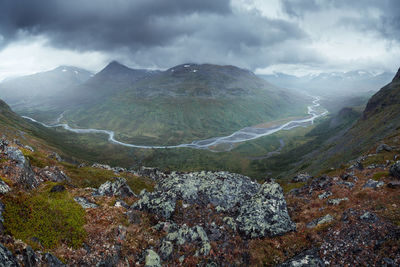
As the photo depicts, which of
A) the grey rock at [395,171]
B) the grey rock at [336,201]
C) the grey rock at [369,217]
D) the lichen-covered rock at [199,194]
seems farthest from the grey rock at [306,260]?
the grey rock at [395,171]

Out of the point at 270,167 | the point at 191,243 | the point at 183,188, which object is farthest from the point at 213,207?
the point at 270,167

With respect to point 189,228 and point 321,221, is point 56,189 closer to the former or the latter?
point 189,228

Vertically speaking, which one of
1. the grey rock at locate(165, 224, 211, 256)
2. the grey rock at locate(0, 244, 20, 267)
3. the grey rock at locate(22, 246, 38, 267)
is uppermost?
the grey rock at locate(0, 244, 20, 267)

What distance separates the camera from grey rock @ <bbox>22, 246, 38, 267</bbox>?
34.0 feet

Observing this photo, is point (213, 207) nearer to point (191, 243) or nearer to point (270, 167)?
point (191, 243)

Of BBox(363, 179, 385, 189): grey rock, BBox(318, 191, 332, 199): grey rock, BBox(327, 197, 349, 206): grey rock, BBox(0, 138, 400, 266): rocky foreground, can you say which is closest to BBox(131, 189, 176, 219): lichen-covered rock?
BBox(0, 138, 400, 266): rocky foreground

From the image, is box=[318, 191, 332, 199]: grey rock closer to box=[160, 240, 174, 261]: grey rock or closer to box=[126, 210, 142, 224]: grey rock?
box=[160, 240, 174, 261]: grey rock

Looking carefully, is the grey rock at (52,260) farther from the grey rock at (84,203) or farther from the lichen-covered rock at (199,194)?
the lichen-covered rock at (199,194)

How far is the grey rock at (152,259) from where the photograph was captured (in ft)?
46.6

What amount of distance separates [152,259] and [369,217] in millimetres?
16840

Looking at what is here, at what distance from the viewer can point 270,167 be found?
612 feet

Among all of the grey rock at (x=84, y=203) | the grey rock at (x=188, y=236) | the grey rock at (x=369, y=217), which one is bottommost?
the grey rock at (x=188, y=236)

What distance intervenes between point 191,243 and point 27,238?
1080 cm

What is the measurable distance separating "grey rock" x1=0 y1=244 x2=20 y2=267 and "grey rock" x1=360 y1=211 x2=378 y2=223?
22374mm
